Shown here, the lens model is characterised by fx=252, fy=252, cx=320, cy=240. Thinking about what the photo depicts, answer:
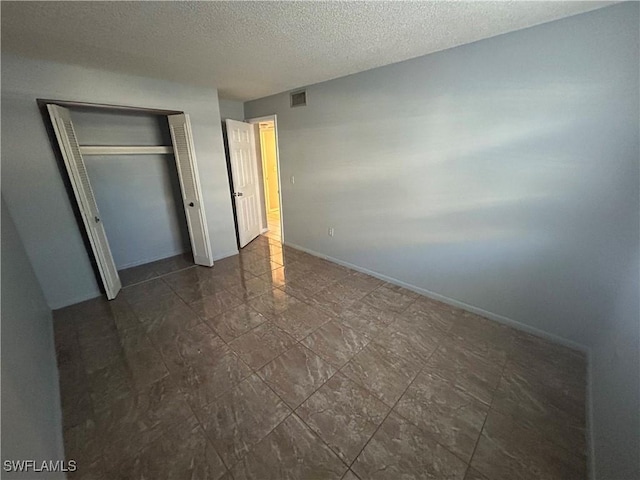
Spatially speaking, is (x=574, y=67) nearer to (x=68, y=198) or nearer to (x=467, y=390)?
(x=467, y=390)

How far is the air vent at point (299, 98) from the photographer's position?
3.44 meters

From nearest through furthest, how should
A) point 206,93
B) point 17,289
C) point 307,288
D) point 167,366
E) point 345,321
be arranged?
point 17,289 → point 167,366 → point 345,321 → point 307,288 → point 206,93

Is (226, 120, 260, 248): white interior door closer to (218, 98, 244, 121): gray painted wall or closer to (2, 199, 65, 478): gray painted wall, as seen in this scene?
(218, 98, 244, 121): gray painted wall

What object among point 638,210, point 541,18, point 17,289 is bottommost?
point 17,289

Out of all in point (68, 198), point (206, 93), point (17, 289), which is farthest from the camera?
point (206, 93)

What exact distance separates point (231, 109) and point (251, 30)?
280 cm

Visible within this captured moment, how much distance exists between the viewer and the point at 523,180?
6.66ft

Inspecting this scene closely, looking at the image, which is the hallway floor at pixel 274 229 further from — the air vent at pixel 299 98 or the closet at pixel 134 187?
the air vent at pixel 299 98

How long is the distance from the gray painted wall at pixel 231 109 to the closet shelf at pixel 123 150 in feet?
3.70

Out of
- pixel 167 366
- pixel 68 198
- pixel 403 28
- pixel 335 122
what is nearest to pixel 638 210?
pixel 403 28

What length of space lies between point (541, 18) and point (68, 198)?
439cm

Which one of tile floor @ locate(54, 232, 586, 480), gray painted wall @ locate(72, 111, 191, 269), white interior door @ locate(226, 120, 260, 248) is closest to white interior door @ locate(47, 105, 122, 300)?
tile floor @ locate(54, 232, 586, 480)

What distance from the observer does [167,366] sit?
197cm

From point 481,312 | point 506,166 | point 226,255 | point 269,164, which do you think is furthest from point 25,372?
point 269,164
